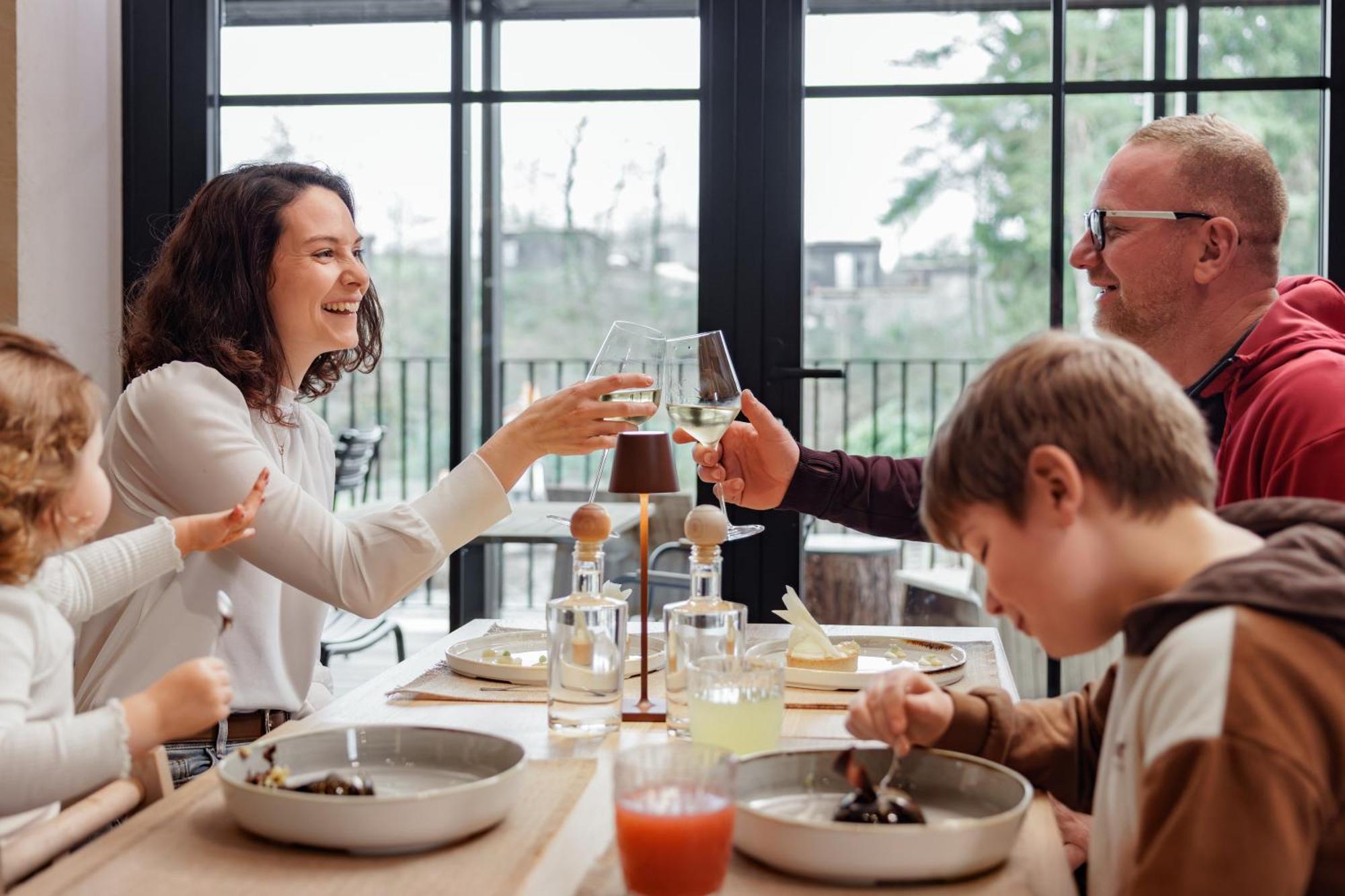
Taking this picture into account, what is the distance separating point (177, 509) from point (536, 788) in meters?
0.91

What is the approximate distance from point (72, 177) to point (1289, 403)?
2.45m

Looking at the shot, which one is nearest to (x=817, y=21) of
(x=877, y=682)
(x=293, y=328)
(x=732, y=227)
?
(x=732, y=227)

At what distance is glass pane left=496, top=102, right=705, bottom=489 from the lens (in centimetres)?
292

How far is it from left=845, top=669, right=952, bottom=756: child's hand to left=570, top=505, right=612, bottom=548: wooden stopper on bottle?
15.5 inches

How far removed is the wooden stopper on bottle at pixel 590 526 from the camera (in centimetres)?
144

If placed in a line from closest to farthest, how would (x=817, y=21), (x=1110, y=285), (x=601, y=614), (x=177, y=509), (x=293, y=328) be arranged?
1. (x=601, y=614)
2. (x=177, y=509)
3. (x=293, y=328)
4. (x=1110, y=285)
5. (x=817, y=21)

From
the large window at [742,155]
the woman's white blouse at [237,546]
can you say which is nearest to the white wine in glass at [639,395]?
the woman's white blouse at [237,546]

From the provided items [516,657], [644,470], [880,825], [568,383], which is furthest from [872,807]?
[568,383]

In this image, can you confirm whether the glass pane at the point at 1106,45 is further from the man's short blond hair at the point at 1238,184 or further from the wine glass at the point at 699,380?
the wine glass at the point at 699,380

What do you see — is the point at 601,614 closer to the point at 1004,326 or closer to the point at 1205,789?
the point at 1205,789

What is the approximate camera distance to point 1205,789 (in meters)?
0.82

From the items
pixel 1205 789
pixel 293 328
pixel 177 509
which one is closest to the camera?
pixel 1205 789

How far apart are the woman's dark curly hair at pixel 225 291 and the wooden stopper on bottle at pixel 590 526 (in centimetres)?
75

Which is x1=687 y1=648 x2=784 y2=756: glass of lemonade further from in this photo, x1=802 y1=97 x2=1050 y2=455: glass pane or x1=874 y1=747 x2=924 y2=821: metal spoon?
x1=802 y1=97 x2=1050 y2=455: glass pane
